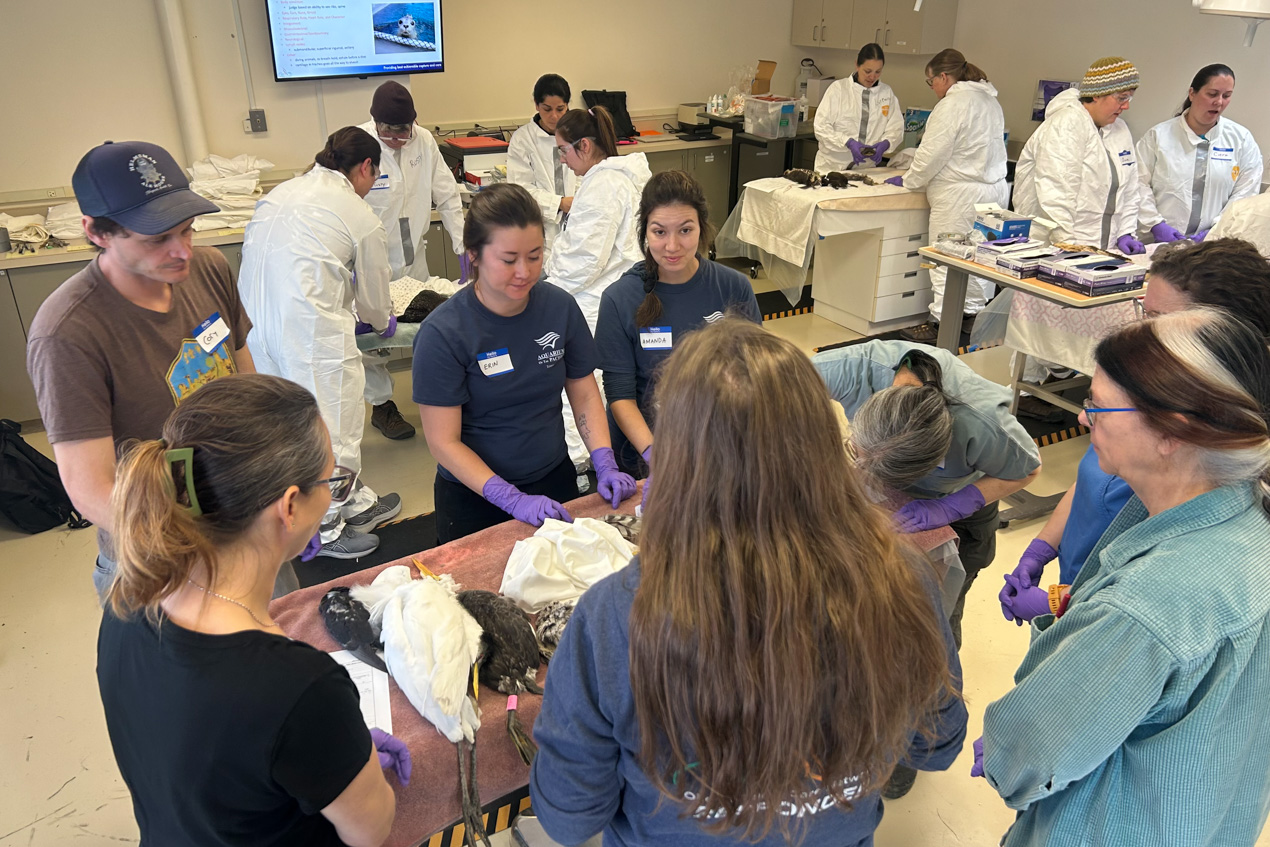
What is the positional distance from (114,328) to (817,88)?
6.10 metres

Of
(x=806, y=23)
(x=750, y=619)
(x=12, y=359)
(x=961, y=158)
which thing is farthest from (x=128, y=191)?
(x=806, y=23)

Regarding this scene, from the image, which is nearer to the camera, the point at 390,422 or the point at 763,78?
the point at 390,422

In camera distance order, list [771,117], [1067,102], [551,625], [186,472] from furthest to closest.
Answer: [771,117]
[1067,102]
[551,625]
[186,472]

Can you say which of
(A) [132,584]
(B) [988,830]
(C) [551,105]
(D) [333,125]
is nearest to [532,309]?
(A) [132,584]

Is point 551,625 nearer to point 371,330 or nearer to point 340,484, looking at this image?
point 340,484

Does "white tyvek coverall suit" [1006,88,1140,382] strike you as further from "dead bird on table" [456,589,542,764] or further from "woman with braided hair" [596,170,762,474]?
"dead bird on table" [456,589,542,764]

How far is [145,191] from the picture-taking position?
5.18 feet

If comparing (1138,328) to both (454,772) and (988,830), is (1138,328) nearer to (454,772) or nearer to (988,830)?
(454,772)

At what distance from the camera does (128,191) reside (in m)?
1.56

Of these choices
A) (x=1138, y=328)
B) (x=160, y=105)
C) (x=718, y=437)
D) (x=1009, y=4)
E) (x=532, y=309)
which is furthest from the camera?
(x=1009, y=4)

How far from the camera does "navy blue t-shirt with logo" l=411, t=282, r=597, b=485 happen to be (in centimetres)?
193

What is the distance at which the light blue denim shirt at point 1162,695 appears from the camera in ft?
3.40

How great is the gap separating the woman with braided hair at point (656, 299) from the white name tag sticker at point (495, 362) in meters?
0.36

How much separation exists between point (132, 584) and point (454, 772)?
60 centimetres
